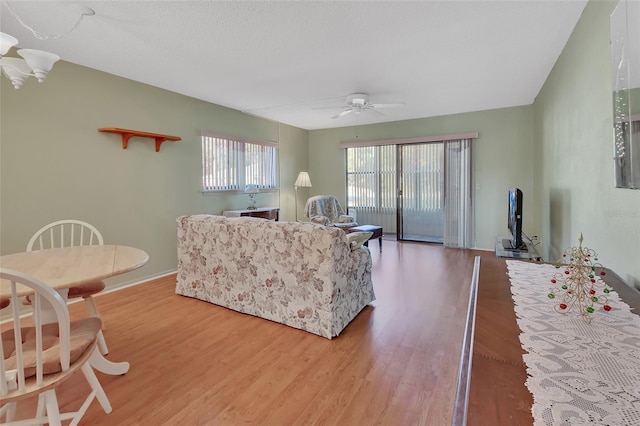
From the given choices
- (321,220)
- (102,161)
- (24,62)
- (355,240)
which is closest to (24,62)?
(24,62)

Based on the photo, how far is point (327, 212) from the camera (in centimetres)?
611

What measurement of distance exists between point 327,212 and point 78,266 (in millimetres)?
4633

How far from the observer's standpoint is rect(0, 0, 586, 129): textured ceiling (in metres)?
2.31

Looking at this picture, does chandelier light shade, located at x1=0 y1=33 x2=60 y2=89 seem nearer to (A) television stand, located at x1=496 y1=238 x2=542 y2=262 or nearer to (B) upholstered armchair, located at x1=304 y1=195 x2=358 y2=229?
(A) television stand, located at x1=496 y1=238 x2=542 y2=262

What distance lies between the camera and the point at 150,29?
2.57m

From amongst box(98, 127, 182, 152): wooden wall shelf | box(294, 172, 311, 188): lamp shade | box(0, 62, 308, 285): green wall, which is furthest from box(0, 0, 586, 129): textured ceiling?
box(294, 172, 311, 188): lamp shade

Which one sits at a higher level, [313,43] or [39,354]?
[313,43]

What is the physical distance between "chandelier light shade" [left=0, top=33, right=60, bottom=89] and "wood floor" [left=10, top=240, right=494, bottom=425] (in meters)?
1.88

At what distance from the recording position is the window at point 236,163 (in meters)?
4.91

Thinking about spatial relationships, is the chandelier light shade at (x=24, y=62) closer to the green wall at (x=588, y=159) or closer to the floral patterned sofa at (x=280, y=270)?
the floral patterned sofa at (x=280, y=270)

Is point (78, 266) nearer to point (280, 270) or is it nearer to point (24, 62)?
point (24, 62)

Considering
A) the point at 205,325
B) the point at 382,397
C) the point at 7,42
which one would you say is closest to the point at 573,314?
the point at 382,397

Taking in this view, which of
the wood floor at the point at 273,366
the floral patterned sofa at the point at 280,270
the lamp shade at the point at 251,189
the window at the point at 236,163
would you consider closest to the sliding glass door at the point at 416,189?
the window at the point at 236,163

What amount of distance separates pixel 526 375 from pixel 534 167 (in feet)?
17.0
